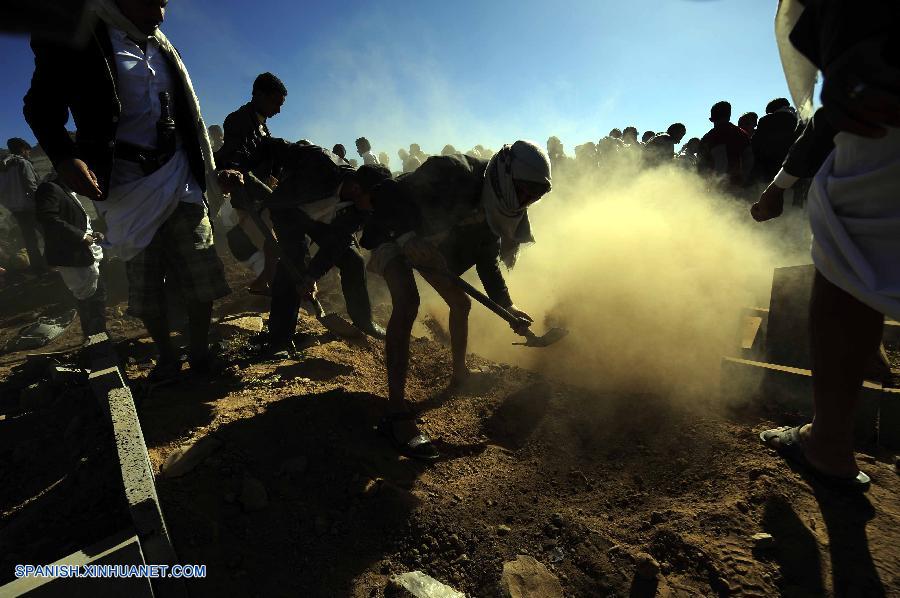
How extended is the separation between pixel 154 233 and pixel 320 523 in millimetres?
1984

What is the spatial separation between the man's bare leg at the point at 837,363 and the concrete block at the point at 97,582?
2449mm

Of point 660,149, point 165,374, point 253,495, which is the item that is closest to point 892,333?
point 253,495

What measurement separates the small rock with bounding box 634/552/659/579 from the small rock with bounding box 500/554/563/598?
289mm

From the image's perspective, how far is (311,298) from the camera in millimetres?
3545

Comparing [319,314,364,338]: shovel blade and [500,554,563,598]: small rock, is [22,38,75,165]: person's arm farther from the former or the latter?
[500,554,563,598]: small rock

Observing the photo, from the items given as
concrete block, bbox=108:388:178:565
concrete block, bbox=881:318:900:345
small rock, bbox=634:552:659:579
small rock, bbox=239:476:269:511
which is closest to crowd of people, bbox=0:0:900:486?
small rock, bbox=239:476:269:511

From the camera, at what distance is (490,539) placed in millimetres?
1766

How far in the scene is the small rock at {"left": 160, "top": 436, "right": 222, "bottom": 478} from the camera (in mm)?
1897

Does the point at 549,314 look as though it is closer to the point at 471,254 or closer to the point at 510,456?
the point at 471,254

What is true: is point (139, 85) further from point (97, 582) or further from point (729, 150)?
point (729, 150)

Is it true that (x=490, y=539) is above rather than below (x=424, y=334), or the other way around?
below

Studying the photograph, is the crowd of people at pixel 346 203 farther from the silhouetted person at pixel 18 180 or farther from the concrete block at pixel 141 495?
the silhouetted person at pixel 18 180

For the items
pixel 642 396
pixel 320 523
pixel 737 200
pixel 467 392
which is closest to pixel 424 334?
pixel 467 392

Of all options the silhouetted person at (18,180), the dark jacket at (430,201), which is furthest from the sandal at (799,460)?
the silhouetted person at (18,180)
